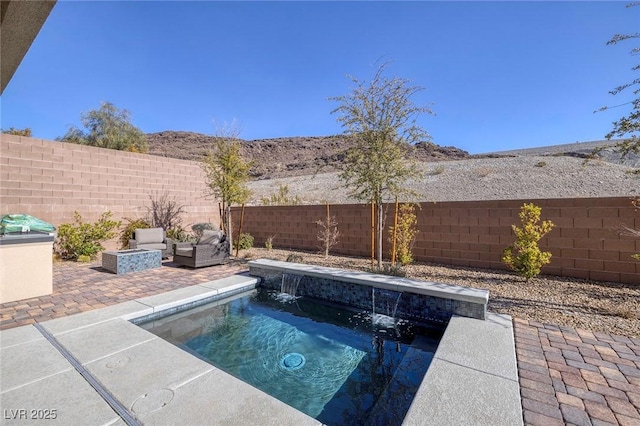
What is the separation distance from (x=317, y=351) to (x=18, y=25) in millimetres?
4018

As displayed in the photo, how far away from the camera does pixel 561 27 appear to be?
595cm

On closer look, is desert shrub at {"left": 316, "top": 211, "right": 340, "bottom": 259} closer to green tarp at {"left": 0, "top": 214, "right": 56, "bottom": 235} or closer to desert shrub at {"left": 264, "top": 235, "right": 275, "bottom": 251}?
desert shrub at {"left": 264, "top": 235, "right": 275, "bottom": 251}

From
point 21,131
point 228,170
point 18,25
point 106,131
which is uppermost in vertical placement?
point 106,131

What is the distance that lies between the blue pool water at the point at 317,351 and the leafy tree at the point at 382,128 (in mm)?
2654

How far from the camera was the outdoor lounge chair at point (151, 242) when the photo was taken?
7339mm

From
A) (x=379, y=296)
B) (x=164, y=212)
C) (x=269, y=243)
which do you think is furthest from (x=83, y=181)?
(x=379, y=296)

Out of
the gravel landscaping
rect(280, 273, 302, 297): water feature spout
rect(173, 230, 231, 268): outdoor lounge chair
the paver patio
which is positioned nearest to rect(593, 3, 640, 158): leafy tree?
the gravel landscaping

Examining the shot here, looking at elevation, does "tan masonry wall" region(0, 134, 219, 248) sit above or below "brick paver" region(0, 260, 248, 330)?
above

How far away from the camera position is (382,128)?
17.8ft

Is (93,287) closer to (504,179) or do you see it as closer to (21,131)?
(21,131)

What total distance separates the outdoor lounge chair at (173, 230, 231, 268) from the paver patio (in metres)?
1.60

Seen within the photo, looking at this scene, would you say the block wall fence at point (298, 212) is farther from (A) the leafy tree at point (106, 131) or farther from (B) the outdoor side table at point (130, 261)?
(A) the leafy tree at point (106, 131)

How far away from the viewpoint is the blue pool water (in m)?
2.30

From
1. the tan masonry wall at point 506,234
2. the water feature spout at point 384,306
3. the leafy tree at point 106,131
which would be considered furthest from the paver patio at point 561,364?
the leafy tree at point 106,131
